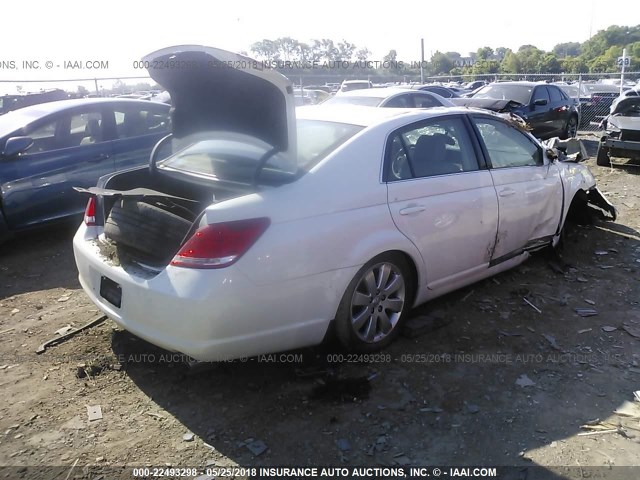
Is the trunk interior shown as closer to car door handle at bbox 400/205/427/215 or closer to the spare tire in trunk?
the spare tire in trunk

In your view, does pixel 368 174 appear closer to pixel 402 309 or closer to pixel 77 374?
pixel 402 309

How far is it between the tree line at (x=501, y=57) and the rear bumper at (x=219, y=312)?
20.2 metres

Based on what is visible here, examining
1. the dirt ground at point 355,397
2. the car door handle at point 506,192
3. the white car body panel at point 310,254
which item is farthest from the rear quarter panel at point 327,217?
the car door handle at point 506,192

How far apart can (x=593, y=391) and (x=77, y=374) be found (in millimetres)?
3233

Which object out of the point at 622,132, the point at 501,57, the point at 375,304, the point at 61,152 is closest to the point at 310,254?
the point at 375,304

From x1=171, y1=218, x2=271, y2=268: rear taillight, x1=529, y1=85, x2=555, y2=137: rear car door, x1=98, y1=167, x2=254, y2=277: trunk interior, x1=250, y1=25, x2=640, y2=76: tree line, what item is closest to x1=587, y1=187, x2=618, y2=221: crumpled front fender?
x1=98, y1=167, x2=254, y2=277: trunk interior

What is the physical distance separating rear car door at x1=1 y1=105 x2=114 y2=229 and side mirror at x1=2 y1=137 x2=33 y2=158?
90mm

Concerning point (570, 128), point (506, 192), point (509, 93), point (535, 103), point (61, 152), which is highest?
point (509, 93)

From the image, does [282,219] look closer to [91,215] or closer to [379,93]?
[91,215]

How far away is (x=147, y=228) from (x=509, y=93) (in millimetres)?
12006

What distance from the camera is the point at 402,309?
3.74m

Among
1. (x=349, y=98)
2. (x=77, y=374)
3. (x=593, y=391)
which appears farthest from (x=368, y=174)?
(x=349, y=98)

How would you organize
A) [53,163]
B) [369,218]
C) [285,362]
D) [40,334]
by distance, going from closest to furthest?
[369,218], [285,362], [40,334], [53,163]

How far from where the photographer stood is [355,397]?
3.17 metres
